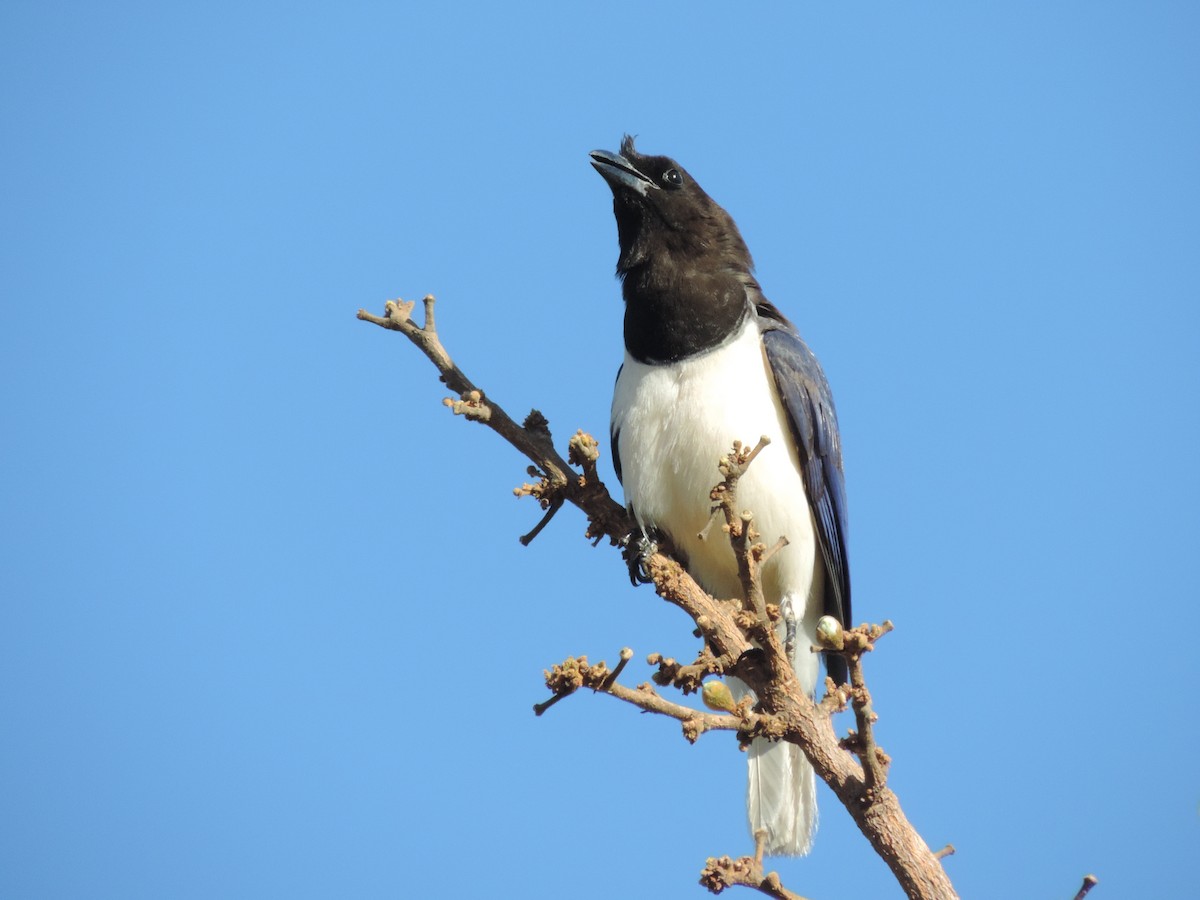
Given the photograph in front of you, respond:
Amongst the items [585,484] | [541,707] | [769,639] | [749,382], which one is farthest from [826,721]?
[749,382]

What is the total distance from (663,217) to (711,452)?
1453 millimetres

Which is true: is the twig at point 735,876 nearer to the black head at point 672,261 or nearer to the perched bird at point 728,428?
the perched bird at point 728,428

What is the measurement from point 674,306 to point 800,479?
107 cm

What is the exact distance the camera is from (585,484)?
5.05m

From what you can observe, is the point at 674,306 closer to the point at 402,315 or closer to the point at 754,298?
the point at 754,298

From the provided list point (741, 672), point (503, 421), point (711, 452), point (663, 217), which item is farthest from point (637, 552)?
point (663, 217)

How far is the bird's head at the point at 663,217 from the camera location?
6809mm

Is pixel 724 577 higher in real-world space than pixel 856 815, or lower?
higher

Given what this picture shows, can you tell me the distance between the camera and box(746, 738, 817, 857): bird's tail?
6.21m

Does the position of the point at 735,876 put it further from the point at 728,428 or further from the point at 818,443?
the point at 818,443

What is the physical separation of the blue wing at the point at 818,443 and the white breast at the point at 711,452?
6 cm

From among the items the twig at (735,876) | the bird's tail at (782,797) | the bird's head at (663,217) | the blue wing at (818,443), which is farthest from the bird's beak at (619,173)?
the twig at (735,876)

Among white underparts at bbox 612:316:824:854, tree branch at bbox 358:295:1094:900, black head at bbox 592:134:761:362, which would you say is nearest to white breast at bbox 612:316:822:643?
white underparts at bbox 612:316:824:854

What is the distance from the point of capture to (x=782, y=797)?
20.7 ft
